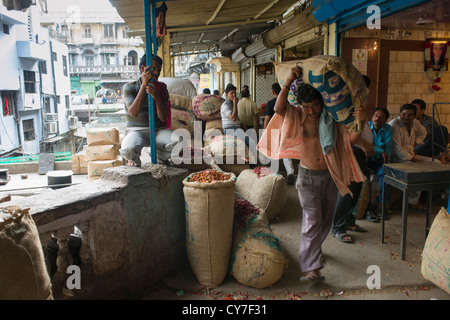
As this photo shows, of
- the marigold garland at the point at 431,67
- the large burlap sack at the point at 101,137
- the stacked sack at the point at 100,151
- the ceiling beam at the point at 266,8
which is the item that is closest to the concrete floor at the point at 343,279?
the marigold garland at the point at 431,67

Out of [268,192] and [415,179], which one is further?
[268,192]

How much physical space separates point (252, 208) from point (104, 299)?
1.67 meters

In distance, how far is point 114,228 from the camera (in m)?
2.77

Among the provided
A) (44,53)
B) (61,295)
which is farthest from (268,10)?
(44,53)

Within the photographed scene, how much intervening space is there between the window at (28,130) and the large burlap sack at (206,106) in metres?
18.5

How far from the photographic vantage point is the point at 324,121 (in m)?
3.03

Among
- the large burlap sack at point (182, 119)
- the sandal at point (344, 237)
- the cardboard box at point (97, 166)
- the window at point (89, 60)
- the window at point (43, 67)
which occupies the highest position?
the window at point (89, 60)

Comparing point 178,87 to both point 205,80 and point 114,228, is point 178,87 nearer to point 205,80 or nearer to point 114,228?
point 114,228

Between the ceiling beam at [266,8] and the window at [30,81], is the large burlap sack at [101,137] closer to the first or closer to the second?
the ceiling beam at [266,8]

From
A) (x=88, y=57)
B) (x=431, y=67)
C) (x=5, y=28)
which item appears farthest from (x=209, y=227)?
(x=88, y=57)

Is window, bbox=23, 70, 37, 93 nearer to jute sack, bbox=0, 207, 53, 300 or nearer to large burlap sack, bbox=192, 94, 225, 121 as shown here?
large burlap sack, bbox=192, 94, 225, 121

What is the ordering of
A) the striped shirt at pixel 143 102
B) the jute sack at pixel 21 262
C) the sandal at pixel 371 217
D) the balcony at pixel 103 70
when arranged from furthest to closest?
the balcony at pixel 103 70, the sandal at pixel 371 217, the striped shirt at pixel 143 102, the jute sack at pixel 21 262

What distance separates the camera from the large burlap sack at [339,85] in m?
2.82

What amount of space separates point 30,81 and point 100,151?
56.1ft
